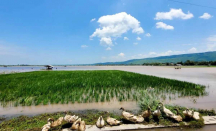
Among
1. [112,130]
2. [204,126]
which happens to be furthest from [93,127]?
[204,126]

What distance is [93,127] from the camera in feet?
14.4

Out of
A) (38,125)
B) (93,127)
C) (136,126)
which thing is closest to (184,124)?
(136,126)

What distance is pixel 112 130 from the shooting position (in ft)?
13.8

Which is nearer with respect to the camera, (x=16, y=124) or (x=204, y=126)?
(x=204, y=126)

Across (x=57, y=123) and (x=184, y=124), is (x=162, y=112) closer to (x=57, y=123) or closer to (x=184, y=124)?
(x=184, y=124)

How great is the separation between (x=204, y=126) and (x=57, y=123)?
17.6 ft

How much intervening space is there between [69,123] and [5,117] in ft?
11.6

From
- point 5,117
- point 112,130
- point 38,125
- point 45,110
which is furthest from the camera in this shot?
point 45,110

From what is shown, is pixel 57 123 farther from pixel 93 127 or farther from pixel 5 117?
pixel 5 117

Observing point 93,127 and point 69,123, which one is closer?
point 93,127

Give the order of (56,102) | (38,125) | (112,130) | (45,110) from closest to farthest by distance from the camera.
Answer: (112,130)
(38,125)
(45,110)
(56,102)

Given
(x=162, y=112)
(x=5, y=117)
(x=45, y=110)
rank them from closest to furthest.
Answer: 1. (x=162, y=112)
2. (x=5, y=117)
3. (x=45, y=110)

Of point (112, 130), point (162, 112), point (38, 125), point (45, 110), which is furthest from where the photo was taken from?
point (45, 110)

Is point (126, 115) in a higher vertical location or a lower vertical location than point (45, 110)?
higher
